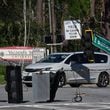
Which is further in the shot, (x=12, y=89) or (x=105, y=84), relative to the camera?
(x=105, y=84)

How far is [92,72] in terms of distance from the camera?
29.8m

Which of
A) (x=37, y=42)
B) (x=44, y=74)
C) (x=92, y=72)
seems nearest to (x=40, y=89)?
(x=44, y=74)

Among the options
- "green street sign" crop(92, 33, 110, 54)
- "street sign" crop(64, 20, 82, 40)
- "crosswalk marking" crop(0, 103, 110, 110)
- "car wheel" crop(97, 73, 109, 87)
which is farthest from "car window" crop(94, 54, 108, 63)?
"crosswalk marking" crop(0, 103, 110, 110)

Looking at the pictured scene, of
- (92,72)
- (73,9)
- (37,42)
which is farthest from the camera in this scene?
(73,9)

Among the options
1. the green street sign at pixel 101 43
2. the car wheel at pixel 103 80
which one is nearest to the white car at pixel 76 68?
the car wheel at pixel 103 80

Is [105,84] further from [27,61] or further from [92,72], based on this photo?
[27,61]

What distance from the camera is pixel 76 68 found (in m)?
29.3

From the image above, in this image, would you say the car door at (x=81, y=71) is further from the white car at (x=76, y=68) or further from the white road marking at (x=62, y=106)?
the white road marking at (x=62, y=106)

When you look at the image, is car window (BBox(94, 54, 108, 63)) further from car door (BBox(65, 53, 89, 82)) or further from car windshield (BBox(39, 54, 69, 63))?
car windshield (BBox(39, 54, 69, 63))

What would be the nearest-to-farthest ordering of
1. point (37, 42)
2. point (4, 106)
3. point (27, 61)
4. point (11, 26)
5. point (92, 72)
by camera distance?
point (4, 106)
point (92, 72)
point (27, 61)
point (37, 42)
point (11, 26)

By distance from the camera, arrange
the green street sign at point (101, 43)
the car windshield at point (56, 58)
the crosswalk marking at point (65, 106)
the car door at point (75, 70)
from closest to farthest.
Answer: the crosswalk marking at point (65, 106), the green street sign at point (101, 43), the car door at point (75, 70), the car windshield at point (56, 58)

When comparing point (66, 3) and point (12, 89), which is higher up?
point (66, 3)

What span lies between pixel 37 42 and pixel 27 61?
45.8 ft

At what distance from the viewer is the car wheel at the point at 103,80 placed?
2988cm
